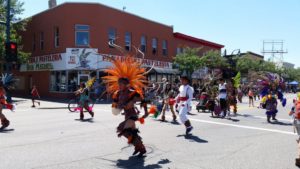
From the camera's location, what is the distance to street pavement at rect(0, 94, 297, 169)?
6.36 metres

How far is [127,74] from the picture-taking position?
7.18 m

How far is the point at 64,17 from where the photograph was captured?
28.5 m

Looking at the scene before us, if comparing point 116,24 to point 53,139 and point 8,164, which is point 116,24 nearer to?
point 53,139

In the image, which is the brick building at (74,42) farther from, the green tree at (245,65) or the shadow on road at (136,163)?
the shadow on road at (136,163)

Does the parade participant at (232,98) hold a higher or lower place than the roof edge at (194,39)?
lower

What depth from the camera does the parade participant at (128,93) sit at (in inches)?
271

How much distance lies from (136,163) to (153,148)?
1.43 meters

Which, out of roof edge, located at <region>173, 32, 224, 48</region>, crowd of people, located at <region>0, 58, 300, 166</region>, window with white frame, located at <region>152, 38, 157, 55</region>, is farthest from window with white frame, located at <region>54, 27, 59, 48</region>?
roof edge, located at <region>173, 32, 224, 48</region>

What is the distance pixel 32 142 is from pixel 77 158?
2240mm

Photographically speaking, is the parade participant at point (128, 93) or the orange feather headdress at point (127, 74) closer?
the parade participant at point (128, 93)

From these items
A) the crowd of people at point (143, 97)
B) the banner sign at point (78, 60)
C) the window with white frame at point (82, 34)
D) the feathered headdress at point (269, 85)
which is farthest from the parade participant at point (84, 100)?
the window with white frame at point (82, 34)

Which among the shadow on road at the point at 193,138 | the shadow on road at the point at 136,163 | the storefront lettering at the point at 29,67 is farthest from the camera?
the storefront lettering at the point at 29,67

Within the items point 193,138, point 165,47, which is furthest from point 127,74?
point 165,47

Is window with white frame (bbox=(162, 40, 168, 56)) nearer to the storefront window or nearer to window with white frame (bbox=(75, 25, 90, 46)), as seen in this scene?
window with white frame (bbox=(75, 25, 90, 46))
